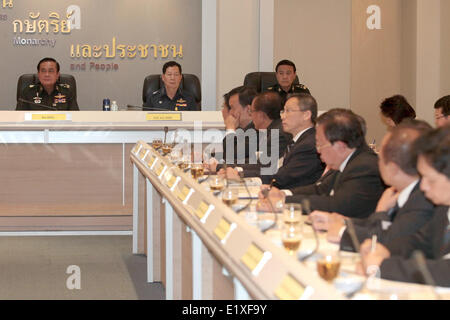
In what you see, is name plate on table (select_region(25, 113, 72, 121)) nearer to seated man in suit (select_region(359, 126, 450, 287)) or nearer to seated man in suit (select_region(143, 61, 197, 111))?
seated man in suit (select_region(143, 61, 197, 111))

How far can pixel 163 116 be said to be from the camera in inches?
302

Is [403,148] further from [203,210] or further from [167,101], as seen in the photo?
[167,101]

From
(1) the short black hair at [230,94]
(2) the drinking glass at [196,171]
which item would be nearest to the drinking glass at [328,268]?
(2) the drinking glass at [196,171]

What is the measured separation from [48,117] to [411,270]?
5.61m

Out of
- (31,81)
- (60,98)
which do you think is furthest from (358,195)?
(31,81)

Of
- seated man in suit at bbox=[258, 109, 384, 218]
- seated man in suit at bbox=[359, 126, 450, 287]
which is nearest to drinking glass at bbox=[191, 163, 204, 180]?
seated man in suit at bbox=[258, 109, 384, 218]

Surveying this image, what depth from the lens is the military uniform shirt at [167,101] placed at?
814cm

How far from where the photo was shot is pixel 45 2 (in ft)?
32.5

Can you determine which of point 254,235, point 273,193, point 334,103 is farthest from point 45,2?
point 254,235

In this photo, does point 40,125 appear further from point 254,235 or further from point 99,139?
point 254,235

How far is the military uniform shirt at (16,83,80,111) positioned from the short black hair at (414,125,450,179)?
241 inches

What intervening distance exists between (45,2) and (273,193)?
7.16 meters

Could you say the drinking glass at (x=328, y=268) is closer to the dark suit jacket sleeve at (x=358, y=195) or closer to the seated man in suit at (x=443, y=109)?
the dark suit jacket sleeve at (x=358, y=195)
